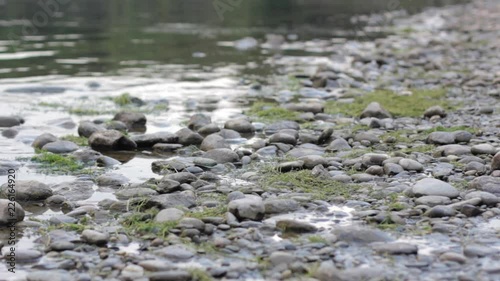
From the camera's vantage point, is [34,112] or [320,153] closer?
[320,153]

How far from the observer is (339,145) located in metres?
8.33

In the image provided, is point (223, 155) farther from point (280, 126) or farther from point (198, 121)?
point (198, 121)

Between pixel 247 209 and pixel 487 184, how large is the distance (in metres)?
2.11

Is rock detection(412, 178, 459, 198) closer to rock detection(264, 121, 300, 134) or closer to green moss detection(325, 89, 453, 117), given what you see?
rock detection(264, 121, 300, 134)

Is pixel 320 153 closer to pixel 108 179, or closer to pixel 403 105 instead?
pixel 108 179

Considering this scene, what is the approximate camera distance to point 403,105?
1127 centimetres

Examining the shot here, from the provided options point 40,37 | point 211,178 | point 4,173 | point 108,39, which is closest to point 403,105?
point 211,178

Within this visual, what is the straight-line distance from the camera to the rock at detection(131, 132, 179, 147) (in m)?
8.59

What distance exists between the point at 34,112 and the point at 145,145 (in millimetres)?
2793

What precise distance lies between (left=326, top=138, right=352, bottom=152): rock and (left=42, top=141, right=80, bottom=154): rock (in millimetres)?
2818

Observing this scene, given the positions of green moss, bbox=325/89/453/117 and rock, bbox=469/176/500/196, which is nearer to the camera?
rock, bbox=469/176/500/196

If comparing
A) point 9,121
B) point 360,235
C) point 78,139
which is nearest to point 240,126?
point 78,139

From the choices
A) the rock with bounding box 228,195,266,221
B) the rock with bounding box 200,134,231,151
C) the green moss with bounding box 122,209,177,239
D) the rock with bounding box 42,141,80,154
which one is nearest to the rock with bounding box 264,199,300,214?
the rock with bounding box 228,195,266,221

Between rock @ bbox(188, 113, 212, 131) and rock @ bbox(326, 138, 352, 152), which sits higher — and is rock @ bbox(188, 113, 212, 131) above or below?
below
